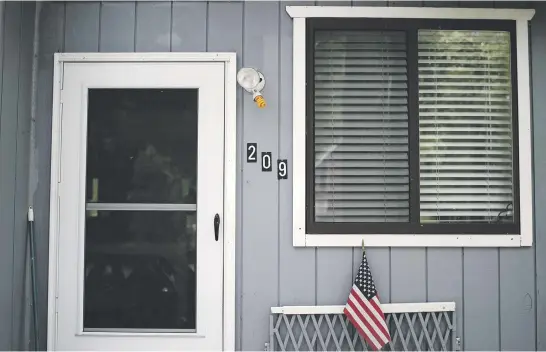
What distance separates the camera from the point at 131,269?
9.42 ft

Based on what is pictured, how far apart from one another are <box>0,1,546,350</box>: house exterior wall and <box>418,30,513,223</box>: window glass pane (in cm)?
19

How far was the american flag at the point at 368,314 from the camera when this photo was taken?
9.01 feet

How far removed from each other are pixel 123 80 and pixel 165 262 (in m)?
1.06

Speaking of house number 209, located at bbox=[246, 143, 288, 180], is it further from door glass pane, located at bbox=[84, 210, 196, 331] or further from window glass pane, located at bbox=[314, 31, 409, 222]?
door glass pane, located at bbox=[84, 210, 196, 331]

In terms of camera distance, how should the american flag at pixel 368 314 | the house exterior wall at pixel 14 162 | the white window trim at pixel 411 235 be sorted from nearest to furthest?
the house exterior wall at pixel 14 162
the american flag at pixel 368 314
the white window trim at pixel 411 235

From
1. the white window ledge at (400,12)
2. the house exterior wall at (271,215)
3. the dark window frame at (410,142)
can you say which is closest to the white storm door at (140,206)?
the house exterior wall at (271,215)

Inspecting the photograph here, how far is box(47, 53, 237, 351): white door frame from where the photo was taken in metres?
2.83

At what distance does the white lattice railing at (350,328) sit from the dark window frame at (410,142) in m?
0.43

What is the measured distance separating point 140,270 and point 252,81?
1.23 m

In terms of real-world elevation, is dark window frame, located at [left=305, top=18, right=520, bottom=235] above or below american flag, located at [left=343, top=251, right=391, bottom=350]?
above

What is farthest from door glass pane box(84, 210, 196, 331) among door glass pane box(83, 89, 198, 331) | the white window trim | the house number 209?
the white window trim

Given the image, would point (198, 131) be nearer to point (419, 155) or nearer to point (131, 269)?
point (131, 269)

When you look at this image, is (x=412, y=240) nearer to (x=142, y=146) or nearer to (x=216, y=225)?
(x=216, y=225)

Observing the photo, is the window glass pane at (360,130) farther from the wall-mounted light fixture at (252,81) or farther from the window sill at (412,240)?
the wall-mounted light fixture at (252,81)
